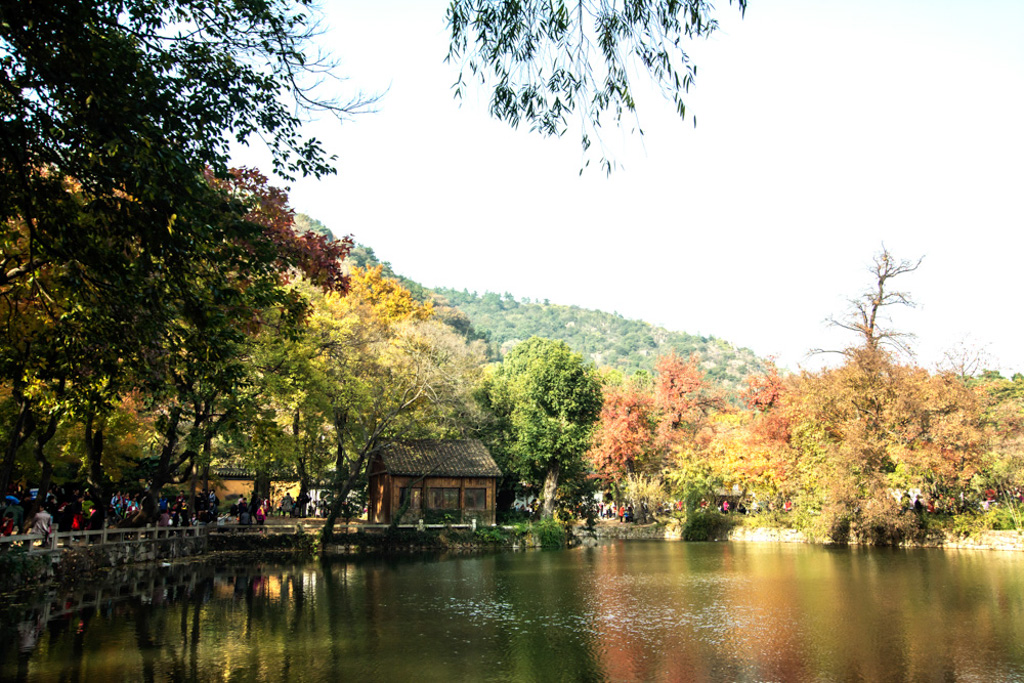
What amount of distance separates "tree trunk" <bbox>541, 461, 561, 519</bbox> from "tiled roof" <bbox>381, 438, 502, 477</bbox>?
307 centimetres

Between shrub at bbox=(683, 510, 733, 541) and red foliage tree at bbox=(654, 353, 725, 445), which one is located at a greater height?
red foliage tree at bbox=(654, 353, 725, 445)

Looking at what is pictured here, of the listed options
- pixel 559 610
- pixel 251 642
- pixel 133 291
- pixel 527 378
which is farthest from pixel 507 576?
pixel 527 378

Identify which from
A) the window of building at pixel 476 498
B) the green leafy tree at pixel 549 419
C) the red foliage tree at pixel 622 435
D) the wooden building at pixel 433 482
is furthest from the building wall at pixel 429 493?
the red foliage tree at pixel 622 435

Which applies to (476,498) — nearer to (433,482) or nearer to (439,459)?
(433,482)

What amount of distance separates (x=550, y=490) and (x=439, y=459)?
6627 millimetres

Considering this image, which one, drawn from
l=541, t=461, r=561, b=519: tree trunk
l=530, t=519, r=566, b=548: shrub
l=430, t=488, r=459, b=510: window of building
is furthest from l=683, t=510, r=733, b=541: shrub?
l=430, t=488, r=459, b=510: window of building

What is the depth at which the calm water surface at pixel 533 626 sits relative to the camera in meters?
10.3

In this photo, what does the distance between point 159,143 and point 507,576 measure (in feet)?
57.2

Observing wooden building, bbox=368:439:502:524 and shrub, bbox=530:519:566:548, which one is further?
shrub, bbox=530:519:566:548

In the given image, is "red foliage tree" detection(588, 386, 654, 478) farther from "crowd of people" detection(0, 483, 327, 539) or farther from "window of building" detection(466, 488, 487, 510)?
"crowd of people" detection(0, 483, 327, 539)

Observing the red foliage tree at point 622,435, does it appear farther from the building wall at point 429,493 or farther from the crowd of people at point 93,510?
the crowd of people at point 93,510

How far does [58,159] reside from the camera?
8953 mm

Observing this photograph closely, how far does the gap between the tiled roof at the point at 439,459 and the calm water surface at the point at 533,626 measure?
1306 centimetres

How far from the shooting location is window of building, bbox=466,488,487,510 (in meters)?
37.8
